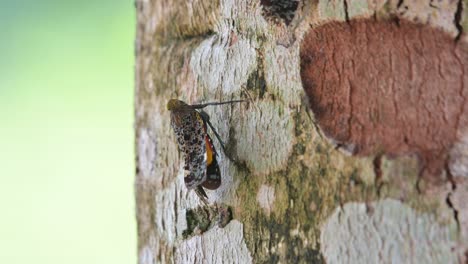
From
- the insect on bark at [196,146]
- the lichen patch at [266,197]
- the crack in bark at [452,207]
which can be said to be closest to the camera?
the crack in bark at [452,207]

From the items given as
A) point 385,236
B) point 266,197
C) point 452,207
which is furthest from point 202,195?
point 452,207

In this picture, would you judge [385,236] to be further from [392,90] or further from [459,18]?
[459,18]

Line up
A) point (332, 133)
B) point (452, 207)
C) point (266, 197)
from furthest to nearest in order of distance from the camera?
point (266, 197), point (332, 133), point (452, 207)

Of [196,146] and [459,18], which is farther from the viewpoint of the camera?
[196,146]

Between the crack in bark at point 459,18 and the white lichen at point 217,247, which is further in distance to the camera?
the white lichen at point 217,247

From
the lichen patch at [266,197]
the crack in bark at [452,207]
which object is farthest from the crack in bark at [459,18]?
the lichen patch at [266,197]

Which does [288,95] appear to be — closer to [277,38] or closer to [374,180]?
[277,38]

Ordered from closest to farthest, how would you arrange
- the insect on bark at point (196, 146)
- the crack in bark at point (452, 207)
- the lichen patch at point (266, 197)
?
the crack in bark at point (452, 207) < the lichen patch at point (266, 197) < the insect on bark at point (196, 146)

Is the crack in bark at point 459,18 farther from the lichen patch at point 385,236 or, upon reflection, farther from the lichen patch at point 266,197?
the lichen patch at point 266,197
